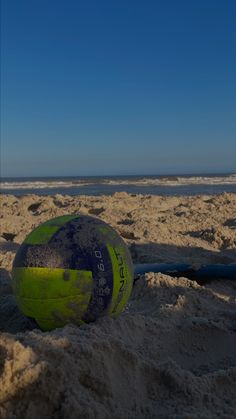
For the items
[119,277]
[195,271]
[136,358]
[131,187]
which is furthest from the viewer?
[131,187]

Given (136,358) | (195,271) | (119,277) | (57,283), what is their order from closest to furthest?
1. (136,358)
2. (57,283)
3. (119,277)
4. (195,271)

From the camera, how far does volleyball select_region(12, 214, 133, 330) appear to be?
3.02 meters

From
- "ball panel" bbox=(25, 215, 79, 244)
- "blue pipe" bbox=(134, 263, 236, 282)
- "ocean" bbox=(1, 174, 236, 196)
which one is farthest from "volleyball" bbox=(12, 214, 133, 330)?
"ocean" bbox=(1, 174, 236, 196)

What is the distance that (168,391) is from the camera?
2375mm

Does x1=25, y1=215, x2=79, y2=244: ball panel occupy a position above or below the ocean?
above

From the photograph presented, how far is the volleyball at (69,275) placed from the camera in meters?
3.02

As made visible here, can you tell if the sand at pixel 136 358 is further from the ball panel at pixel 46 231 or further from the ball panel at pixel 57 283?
the ball panel at pixel 46 231

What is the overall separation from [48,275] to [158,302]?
4.23ft

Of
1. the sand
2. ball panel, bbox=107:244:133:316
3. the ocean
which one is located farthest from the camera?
the ocean

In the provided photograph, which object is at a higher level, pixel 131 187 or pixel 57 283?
pixel 57 283

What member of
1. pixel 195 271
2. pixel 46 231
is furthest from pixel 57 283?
pixel 195 271

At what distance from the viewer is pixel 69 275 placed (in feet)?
9.89

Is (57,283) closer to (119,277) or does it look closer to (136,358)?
(119,277)

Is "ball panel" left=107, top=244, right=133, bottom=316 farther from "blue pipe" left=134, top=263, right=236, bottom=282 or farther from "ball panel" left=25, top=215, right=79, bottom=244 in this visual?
"blue pipe" left=134, top=263, right=236, bottom=282
